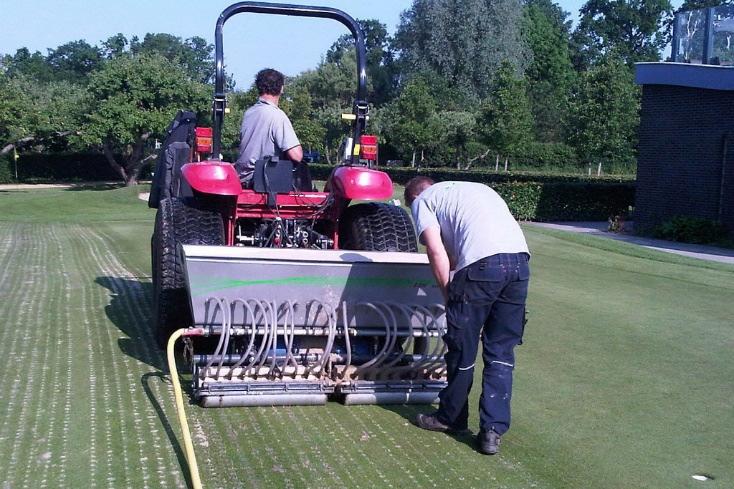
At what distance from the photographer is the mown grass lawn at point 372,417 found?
4508 millimetres

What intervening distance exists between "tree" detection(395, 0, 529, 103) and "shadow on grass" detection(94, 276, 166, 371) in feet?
157

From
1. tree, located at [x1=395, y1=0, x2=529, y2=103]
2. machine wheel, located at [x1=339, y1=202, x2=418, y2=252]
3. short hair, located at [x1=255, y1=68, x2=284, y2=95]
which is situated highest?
tree, located at [x1=395, y1=0, x2=529, y2=103]

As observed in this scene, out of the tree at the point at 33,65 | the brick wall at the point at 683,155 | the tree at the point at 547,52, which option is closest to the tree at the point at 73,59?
the tree at the point at 33,65

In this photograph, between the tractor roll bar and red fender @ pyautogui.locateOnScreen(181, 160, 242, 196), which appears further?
the tractor roll bar

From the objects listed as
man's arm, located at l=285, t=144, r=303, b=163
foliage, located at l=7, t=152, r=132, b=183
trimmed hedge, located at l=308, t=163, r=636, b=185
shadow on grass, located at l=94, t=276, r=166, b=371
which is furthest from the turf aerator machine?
foliage, located at l=7, t=152, r=132, b=183

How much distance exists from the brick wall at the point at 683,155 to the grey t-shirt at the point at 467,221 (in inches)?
675

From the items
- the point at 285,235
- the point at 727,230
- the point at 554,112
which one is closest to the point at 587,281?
the point at 285,235

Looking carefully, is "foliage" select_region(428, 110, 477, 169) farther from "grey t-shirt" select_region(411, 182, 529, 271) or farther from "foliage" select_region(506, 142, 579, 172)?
"grey t-shirt" select_region(411, 182, 529, 271)

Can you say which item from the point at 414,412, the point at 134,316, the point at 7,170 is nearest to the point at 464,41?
the point at 7,170

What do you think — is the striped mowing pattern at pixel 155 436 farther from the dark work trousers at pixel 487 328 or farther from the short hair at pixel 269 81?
the short hair at pixel 269 81

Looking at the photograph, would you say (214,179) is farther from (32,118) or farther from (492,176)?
(32,118)

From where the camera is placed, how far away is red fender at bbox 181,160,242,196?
617 centimetres

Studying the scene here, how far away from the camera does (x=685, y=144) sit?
858 inches

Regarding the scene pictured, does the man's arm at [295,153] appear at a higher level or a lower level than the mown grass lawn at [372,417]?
higher
